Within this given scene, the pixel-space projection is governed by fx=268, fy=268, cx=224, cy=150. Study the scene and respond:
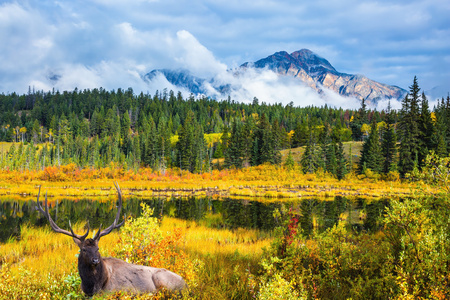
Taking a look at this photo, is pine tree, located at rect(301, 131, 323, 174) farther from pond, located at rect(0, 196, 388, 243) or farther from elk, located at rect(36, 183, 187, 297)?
elk, located at rect(36, 183, 187, 297)

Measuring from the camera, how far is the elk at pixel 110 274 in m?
4.99

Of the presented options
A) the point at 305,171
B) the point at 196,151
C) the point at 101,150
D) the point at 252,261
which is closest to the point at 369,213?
the point at 252,261

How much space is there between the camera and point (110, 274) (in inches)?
214

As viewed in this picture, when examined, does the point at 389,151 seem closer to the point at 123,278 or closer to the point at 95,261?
the point at 123,278

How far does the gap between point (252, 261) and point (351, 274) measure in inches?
129

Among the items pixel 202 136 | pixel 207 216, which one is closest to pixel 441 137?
pixel 207 216

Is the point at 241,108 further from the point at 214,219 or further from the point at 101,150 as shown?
the point at 214,219

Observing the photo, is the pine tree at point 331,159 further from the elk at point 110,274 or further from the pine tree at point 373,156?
the elk at point 110,274

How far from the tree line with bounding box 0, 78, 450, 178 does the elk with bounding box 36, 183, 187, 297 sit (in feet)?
185

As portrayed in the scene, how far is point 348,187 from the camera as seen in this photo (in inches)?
2046

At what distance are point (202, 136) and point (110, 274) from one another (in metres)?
89.2

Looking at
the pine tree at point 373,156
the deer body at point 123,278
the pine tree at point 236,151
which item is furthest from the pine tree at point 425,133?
the deer body at point 123,278

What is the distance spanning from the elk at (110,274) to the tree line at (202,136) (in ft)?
185

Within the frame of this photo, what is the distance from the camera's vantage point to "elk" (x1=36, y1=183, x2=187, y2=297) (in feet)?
16.4
